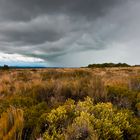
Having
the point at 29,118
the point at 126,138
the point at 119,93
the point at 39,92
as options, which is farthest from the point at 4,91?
the point at 126,138

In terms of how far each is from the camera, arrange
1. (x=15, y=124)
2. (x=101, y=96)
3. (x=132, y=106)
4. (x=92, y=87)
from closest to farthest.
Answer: (x=15, y=124) → (x=132, y=106) → (x=101, y=96) → (x=92, y=87)

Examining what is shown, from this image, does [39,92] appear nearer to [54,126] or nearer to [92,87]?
[92,87]

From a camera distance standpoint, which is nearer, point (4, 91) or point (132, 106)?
point (132, 106)

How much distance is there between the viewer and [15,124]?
5207 mm

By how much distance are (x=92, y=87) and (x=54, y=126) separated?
175 inches

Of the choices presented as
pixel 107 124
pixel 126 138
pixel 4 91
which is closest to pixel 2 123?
pixel 107 124

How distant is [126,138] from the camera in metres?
6.47

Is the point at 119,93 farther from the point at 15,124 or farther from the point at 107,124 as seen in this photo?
the point at 15,124

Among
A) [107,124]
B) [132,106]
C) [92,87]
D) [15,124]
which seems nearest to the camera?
[15,124]

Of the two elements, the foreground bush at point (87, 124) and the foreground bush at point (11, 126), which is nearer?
the foreground bush at point (11, 126)

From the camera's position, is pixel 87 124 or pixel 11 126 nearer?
pixel 11 126

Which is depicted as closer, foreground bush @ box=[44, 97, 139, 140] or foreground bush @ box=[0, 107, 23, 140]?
foreground bush @ box=[0, 107, 23, 140]

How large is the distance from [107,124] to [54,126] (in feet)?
3.55

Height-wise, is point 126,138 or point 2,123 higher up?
point 2,123
